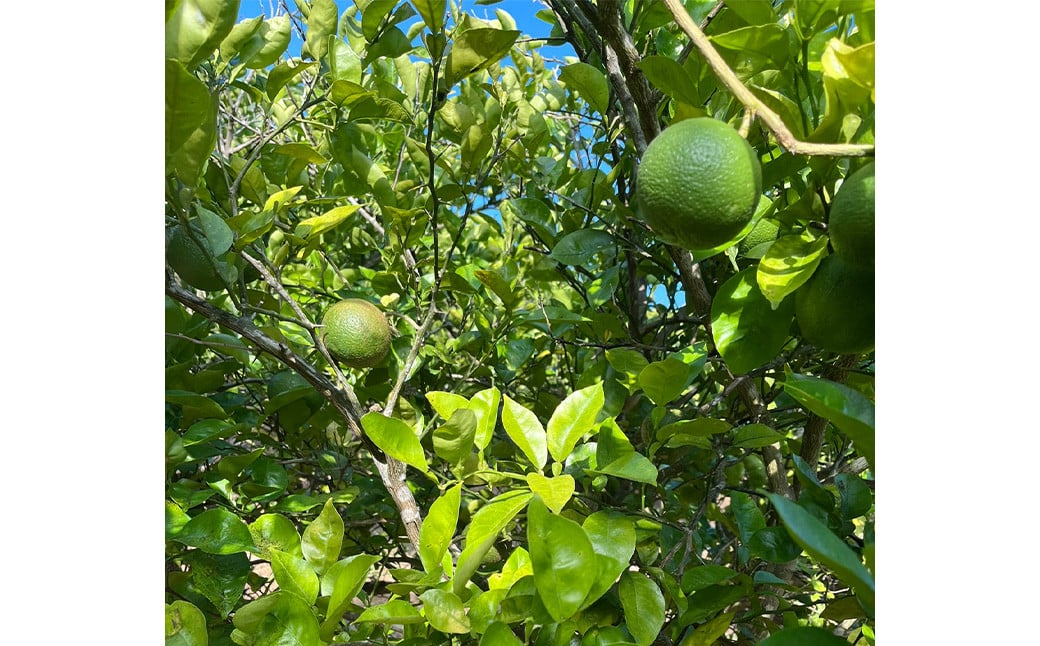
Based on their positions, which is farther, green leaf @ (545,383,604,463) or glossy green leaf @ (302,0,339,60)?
glossy green leaf @ (302,0,339,60)

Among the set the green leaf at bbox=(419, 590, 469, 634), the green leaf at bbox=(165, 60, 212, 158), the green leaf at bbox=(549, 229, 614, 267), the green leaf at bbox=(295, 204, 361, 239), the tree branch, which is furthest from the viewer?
the green leaf at bbox=(549, 229, 614, 267)

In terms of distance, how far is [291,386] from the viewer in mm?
1262

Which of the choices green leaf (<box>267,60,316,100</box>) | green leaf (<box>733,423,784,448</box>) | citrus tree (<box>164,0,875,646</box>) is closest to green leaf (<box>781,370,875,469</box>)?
citrus tree (<box>164,0,875,646</box>)

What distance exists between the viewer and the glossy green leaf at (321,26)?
1134mm

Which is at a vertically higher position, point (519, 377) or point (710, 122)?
point (710, 122)

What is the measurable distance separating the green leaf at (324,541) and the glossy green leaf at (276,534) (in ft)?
0.12

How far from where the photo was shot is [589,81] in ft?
3.31

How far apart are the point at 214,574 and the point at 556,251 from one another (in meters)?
0.68

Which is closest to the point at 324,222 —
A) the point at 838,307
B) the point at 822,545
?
the point at 838,307

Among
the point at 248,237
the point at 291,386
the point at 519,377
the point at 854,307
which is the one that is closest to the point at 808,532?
the point at 854,307

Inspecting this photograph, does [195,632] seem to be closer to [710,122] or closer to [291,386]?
[291,386]

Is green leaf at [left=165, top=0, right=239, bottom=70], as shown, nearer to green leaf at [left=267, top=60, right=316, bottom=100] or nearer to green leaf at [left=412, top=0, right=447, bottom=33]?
green leaf at [left=412, top=0, right=447, bottom=33]

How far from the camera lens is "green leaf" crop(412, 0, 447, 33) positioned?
34.1 inches

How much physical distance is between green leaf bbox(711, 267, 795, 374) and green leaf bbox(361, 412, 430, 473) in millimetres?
348
